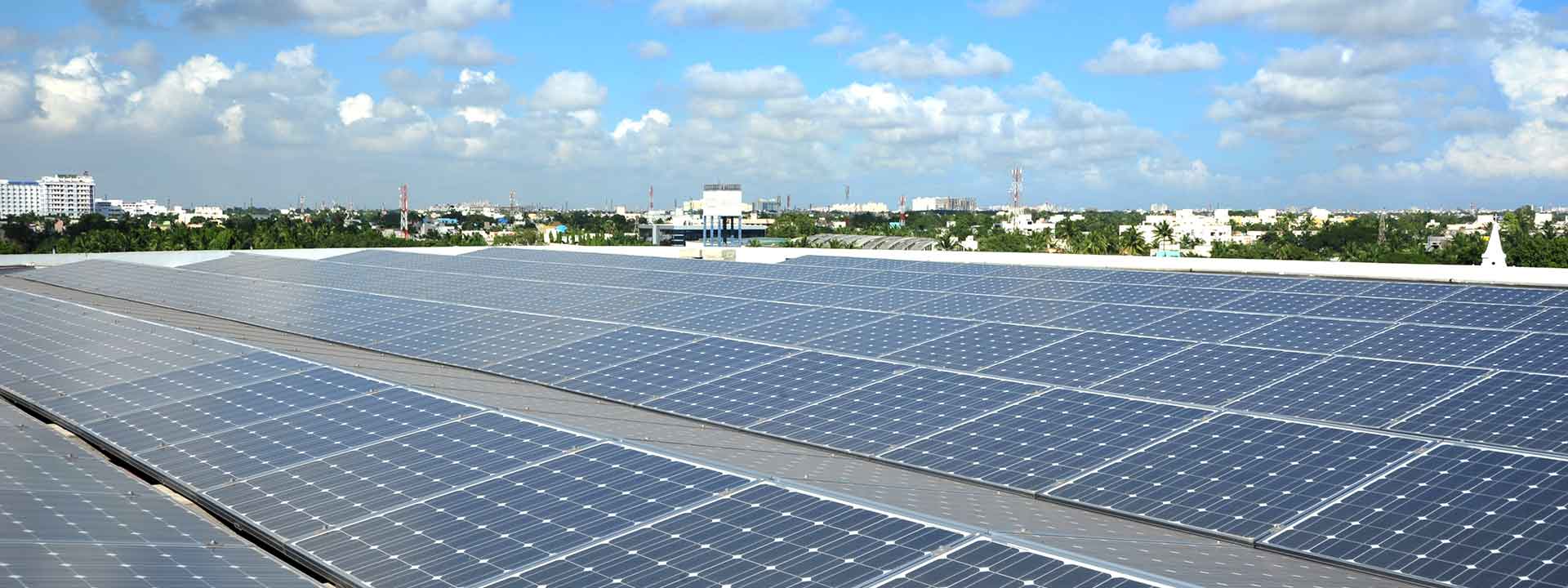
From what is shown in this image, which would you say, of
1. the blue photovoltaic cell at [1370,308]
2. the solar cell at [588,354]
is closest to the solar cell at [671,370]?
the solar cell at [588,354]

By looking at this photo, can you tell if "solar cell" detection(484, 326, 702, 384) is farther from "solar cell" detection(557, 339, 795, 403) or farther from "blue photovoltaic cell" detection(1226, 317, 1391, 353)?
"blue photovoltaic cell" detection(1226, 317, 1391, 353)

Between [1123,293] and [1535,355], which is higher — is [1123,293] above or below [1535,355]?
above

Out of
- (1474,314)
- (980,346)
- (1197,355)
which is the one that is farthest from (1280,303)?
(980,346)

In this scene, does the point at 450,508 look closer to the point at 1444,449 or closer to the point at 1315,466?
the point at 1315,466

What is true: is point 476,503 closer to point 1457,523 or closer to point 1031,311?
point 1457,523

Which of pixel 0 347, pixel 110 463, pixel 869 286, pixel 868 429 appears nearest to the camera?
pixel 110 463

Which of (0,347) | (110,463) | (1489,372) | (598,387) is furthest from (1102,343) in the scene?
(0,347)

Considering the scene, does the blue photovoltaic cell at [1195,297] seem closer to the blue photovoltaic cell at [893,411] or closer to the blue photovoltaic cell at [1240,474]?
the blue photovoltaic cell at [893,411]
